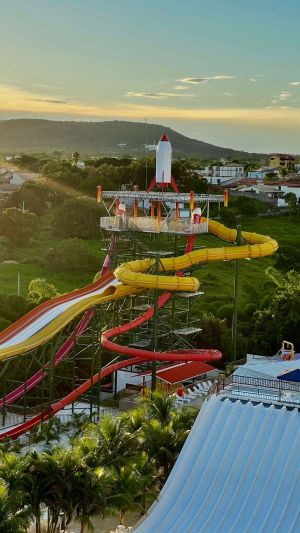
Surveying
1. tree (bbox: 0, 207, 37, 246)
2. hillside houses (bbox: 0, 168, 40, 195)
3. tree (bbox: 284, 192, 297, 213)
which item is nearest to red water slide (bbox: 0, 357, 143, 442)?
tree (bbox: 0, 207, 37, 246)

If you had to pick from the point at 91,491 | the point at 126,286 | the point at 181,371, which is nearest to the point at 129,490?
the point at 91,491

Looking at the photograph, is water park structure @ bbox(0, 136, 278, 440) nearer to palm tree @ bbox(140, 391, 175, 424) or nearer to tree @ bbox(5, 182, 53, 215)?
palm tree @ bbox(140, 391, 175, 424)

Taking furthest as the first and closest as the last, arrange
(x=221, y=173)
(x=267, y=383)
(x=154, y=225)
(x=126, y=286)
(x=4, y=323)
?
(x=221, y=173) < (x=4, y=323) < (x=154, y=225) < (x=126, y=286) < (x=267, y=383)

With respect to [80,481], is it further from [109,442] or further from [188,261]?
[188,261]

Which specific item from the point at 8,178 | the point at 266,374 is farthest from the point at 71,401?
the point at 8,178

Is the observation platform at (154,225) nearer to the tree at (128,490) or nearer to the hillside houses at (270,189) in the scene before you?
the tree at (128,490)

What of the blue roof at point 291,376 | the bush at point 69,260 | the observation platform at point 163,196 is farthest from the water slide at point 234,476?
the bush at point 69,260

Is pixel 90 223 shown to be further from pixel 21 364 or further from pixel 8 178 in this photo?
pixel 8 178
